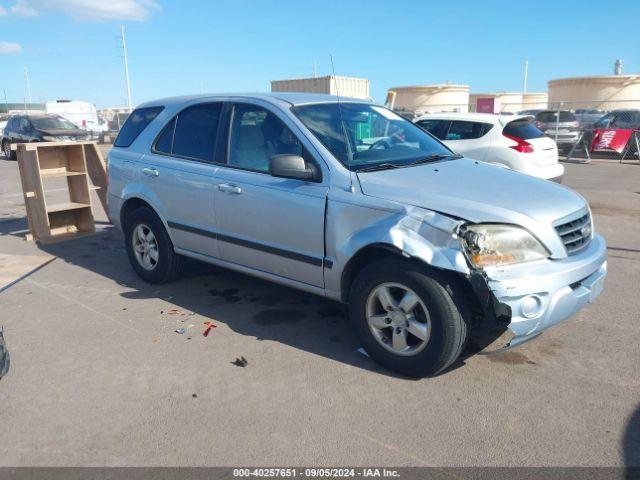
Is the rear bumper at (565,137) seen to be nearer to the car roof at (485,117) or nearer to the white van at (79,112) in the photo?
the car roof at (485,117)

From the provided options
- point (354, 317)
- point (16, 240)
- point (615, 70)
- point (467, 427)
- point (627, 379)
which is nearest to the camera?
point (467, 427)

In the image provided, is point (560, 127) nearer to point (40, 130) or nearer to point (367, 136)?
point (367, 136)

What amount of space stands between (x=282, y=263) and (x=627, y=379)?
2.44m

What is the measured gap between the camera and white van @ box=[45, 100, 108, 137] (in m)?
29.8

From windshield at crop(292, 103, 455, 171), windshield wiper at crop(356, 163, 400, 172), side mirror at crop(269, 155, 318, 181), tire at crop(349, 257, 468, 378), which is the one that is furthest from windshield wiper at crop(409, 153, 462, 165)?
tire at crop(349, 257, 468, 378)

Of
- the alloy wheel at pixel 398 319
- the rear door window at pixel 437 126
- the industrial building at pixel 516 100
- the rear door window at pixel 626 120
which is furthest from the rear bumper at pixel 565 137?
the industrial building at pixel 516 100

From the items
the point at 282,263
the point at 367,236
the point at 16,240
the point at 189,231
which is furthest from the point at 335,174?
the point at 16,240

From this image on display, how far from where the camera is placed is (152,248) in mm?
5355

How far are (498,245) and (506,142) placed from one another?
21.4ft

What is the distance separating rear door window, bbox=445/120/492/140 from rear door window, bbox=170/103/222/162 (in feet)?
19.4

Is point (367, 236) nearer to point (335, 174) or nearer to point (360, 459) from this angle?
point (335, 174)

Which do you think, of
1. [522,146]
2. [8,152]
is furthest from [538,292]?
[8,152]

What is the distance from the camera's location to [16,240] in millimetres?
7641

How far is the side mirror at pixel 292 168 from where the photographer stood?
3.82 metres
